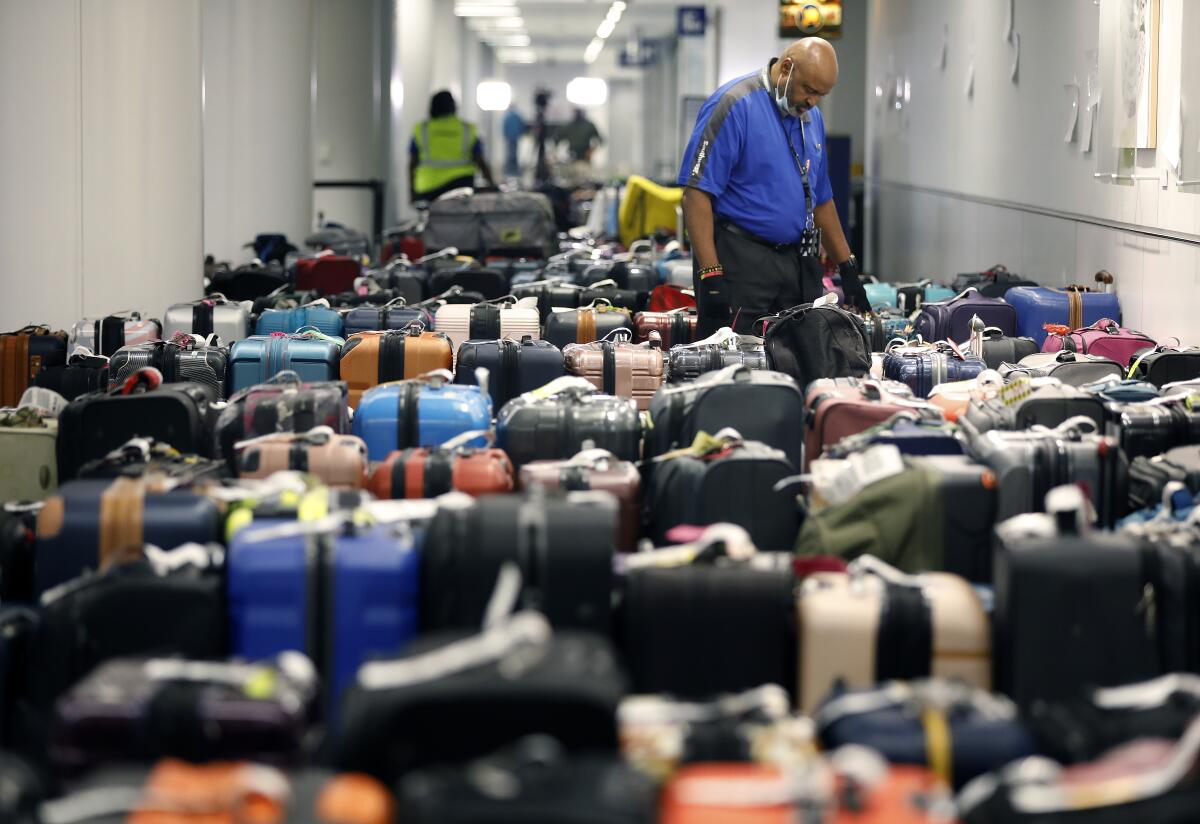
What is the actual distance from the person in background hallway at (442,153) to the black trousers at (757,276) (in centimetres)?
764

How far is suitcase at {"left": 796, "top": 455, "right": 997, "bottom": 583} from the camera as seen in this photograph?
3.47 metres

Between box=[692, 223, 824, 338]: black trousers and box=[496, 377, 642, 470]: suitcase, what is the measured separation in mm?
2487

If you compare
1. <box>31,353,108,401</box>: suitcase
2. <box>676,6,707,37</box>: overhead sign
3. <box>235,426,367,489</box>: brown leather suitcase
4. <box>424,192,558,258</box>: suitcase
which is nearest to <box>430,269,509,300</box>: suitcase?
<box>424,192,558,258</box>: suitcase

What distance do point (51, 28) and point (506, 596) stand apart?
5394 millimetres

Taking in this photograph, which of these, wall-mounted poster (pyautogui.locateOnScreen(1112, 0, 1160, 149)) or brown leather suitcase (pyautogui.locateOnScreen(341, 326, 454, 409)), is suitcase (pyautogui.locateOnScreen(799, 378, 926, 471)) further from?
wall-mounted poster (pyautogui.locateOnScreen(1112, 0, 1160, 149))

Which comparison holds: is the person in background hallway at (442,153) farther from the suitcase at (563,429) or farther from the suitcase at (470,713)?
the suitcase at (470,713)

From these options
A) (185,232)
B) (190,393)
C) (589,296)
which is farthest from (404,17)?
(190,393)

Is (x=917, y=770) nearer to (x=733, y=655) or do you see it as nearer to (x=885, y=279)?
(x=733, y=655)

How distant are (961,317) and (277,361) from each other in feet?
9.89

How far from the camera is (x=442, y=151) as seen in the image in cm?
1433

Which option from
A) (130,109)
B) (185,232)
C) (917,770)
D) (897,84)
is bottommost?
(917,770)

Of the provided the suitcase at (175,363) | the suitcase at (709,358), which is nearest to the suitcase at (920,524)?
the suitcase at (709,358)

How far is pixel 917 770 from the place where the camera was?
2.35 meters

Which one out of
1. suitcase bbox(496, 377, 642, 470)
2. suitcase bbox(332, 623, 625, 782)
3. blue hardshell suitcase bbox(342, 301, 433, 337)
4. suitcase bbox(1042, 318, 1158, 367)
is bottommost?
suitcase bbox(332, 623, 625, 782)
